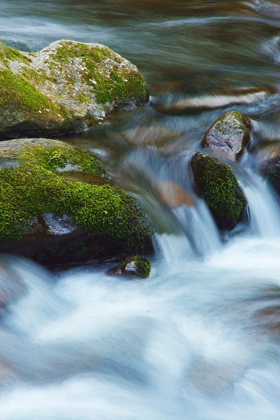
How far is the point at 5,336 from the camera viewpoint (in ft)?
12.2

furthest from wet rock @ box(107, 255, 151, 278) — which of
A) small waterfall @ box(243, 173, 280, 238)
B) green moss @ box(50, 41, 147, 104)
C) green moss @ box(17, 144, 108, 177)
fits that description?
green moss @ box(50, 41, 147, 104)

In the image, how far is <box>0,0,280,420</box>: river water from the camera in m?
3.35

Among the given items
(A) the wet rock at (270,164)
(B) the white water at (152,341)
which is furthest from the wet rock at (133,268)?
(A) the wet rock at (270,164)

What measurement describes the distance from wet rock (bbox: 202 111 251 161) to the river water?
0.71 feet

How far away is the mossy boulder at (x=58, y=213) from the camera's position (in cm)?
442

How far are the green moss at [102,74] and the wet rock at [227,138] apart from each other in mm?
1708

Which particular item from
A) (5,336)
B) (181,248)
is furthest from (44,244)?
(181,248)

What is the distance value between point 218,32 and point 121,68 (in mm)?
5447

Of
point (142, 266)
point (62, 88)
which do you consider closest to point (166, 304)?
point (142, 266)

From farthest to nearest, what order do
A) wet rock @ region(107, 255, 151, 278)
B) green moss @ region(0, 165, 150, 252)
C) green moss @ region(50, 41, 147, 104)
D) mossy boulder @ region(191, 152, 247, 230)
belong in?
1. green moss @ region(50, 41, 147, 104)
2. mossy boulder @ region(191, 152, 247, 230)
3. wet rock @ region(107, 255, 151, 278)
4. green moss @ region(0, 165, 150, 252)

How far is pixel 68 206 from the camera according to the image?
4.59m

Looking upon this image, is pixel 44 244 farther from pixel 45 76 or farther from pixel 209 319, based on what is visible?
pixel 45 76

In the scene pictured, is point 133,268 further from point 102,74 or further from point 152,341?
point 102,74

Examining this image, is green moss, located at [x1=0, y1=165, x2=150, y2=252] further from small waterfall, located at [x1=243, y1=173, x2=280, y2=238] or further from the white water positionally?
small waterfall, located at [x1=243, y1=173, x2=280, y2=238]
